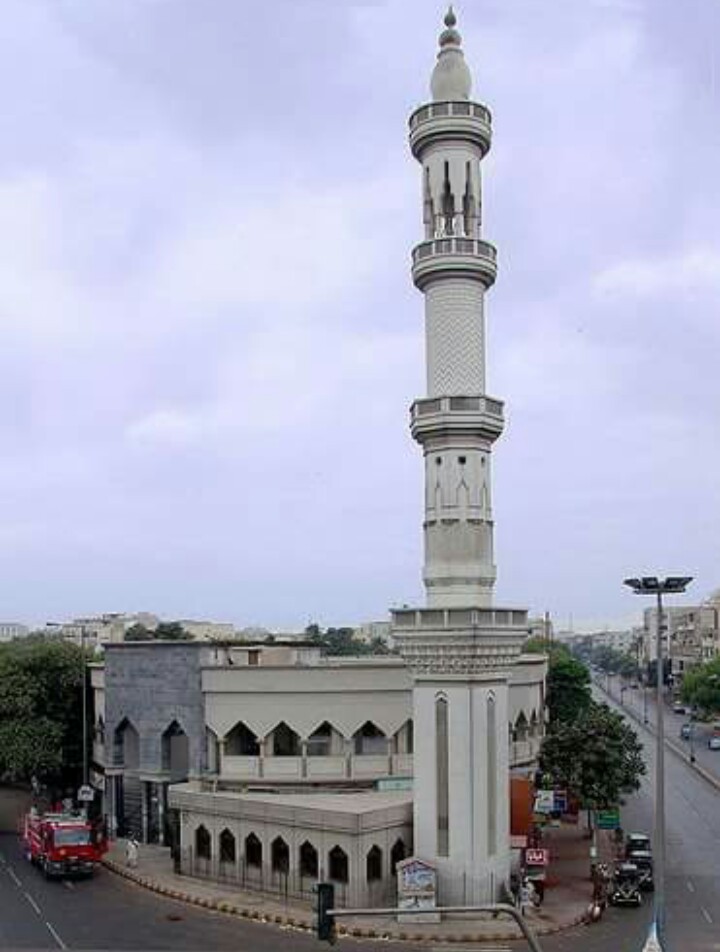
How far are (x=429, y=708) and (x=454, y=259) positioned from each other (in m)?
15.2

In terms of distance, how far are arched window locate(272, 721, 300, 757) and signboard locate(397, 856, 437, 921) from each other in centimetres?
1265

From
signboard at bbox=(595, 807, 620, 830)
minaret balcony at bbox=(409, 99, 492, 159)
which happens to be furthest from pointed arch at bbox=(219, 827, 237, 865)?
minaret balcony at bbox=(409, 99, 492, 159)

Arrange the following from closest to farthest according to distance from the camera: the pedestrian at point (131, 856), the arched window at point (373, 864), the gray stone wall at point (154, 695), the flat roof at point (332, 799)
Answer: the arched window at point (373, 864) → the flat roof at point (332, 799) → the pedestrian at point (131, 856) → the gray stone wall at point (154, 695)

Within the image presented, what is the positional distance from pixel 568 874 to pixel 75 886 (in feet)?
62.2

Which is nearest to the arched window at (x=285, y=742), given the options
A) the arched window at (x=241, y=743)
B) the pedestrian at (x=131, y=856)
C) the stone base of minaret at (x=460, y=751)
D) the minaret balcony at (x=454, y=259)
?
the arched window at (x=241, y=743)

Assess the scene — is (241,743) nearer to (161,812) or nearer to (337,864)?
(161,812)

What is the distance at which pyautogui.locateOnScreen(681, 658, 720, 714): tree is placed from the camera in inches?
4129

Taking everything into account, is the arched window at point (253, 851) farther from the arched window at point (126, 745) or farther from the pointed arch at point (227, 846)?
the arched window at point (126, 745)

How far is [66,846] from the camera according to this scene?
44219mm

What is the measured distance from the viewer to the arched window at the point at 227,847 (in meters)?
42.6

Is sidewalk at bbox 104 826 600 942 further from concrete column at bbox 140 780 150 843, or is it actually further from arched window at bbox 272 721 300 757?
arched window at bbox 272 721 300 757

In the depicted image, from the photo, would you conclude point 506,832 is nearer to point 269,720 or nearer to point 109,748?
point 269,720

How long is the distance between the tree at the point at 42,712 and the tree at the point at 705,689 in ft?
208

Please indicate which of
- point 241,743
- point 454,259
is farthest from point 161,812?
point 454,259
